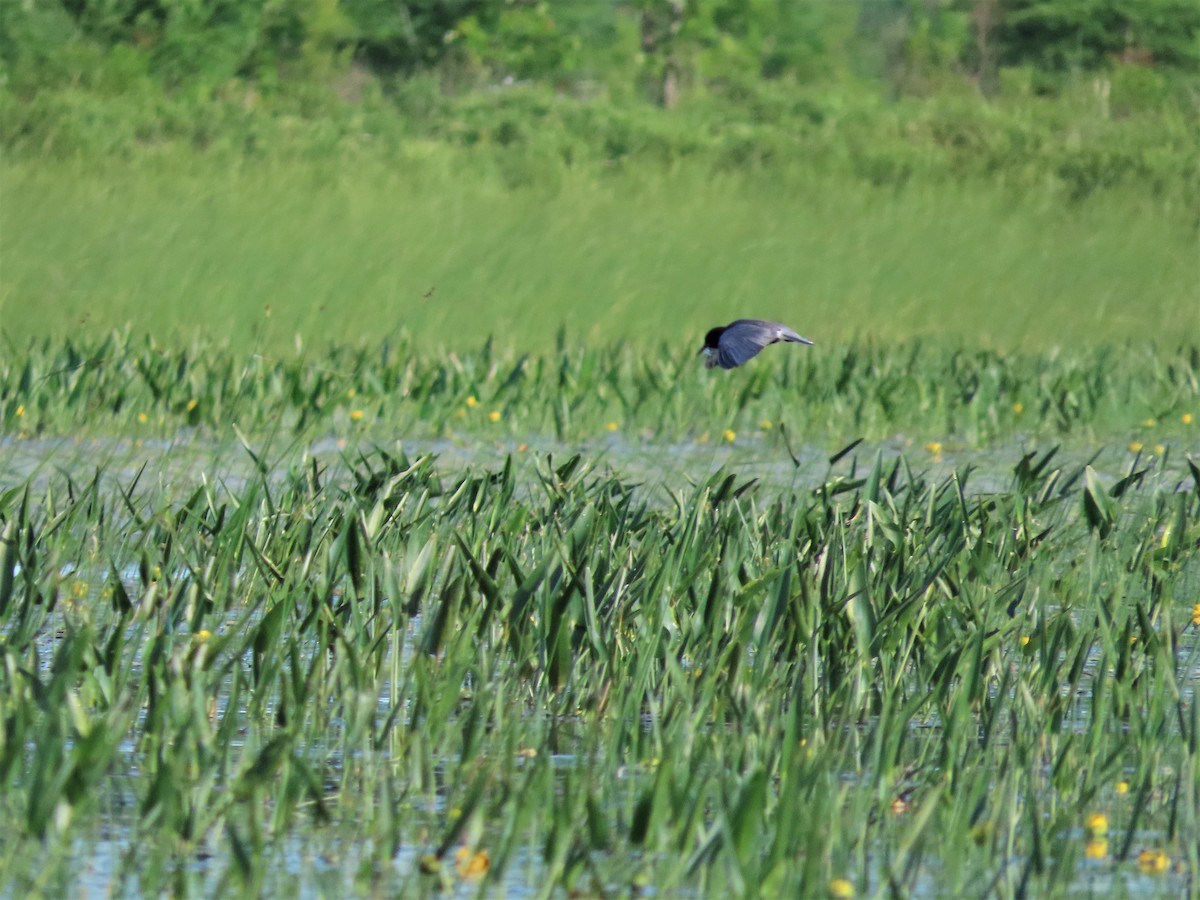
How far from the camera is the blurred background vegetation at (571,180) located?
1436 cm

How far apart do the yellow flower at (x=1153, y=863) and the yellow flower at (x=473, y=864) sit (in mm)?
1037

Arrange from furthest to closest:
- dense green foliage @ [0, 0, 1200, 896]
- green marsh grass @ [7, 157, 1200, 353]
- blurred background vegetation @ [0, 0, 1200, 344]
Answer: blurred background vegetation @ [0, 0, 1200, 344] < green marsh grass @ [7, 157, 1200, 353] < dense green foliage @ [0, 0, 1200, 896]

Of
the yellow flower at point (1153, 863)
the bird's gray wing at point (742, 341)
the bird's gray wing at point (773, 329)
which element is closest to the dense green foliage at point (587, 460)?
the yellow flower at point (1153, 863)

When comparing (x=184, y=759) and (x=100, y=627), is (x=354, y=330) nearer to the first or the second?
(x=100, y=627)

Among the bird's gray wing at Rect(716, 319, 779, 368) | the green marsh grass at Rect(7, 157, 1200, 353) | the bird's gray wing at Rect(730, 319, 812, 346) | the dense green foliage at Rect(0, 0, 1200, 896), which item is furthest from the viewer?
the green marsh grass at Rect(7, 157, 1200, 353)

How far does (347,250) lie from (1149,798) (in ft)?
38.1

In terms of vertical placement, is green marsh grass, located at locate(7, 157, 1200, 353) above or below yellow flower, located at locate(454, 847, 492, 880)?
below

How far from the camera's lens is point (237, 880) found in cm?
307

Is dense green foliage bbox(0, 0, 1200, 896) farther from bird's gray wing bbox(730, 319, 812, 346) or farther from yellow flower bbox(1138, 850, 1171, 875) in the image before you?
bird's gray wing bbox(730, 319, 812, 346)

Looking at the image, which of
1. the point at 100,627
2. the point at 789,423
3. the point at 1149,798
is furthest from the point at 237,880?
the point at 789,423

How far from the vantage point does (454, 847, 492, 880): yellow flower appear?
10.4 ft

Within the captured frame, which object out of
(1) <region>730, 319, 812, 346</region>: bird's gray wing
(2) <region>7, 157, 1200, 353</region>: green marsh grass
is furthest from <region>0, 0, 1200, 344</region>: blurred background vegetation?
(1) <region>730, 319, 812, 346</region>: bird's gray wing

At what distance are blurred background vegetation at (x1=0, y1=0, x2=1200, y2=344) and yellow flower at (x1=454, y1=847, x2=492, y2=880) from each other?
8538mm

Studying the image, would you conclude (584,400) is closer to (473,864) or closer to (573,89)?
(473,864)
